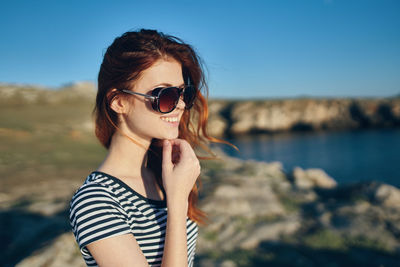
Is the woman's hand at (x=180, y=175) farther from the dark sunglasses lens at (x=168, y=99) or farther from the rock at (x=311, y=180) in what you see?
the rock at (x=311, y=180)

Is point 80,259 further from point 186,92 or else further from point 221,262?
point 186,92

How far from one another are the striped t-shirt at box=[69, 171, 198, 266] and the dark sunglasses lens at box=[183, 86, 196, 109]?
0.84 meters

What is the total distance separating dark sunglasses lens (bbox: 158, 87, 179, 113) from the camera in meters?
1.88

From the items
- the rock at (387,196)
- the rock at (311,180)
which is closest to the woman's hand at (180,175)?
the rock at (387,196)

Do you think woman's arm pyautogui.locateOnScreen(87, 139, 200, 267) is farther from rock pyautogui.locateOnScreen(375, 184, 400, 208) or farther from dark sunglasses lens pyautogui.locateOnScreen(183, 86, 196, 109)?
rock pyautogui.locateOnScreen(375, 184, 400, 208)

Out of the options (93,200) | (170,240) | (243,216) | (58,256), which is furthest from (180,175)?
(243,216)

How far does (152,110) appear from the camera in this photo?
1920mm

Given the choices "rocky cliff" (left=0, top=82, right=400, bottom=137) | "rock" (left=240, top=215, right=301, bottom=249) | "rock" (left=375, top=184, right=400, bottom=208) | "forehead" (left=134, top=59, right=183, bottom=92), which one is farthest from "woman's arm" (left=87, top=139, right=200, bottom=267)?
"rocky cliff" (left=0, top=82, right=400, bottom=137)

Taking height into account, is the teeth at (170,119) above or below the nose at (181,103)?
below

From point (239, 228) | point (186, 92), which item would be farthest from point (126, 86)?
point (239, 228)

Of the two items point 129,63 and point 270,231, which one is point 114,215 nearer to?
point 129,63

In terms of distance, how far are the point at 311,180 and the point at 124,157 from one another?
1223 cm

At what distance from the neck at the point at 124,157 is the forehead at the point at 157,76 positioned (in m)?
0.44

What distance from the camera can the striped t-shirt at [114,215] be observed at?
1416 millimetres
